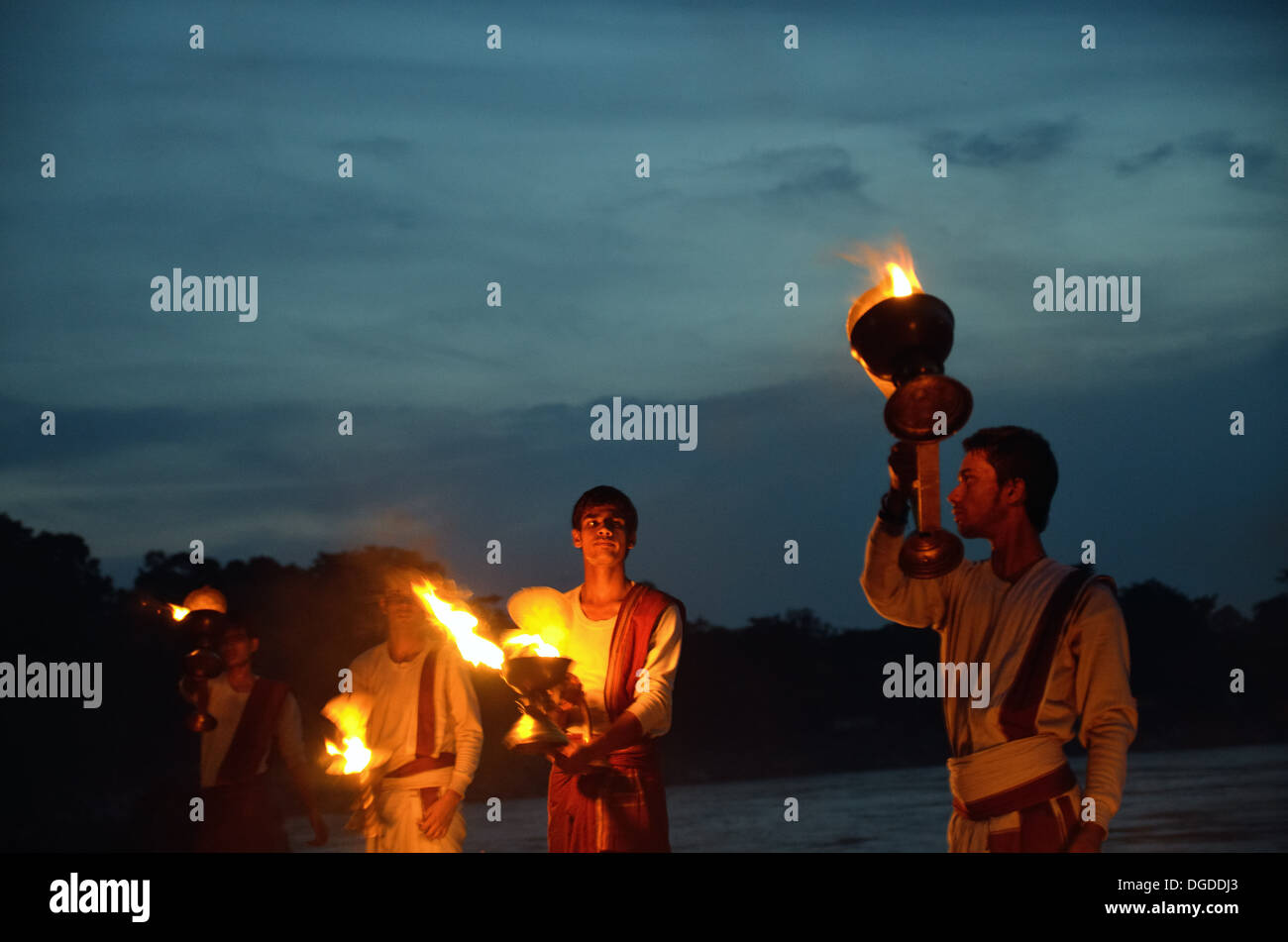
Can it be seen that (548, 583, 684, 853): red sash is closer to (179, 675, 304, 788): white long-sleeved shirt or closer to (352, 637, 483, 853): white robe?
(352, 637, 483, 853): white robe

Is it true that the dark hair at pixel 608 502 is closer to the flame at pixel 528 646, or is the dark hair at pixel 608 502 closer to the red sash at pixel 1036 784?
the flame at pixel 528 646

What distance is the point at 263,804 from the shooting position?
5852 mm

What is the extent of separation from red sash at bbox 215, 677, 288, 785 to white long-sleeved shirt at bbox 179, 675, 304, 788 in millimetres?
19

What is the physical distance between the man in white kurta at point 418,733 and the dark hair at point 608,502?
825mm

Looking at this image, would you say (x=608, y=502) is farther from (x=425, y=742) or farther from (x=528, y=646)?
(x=425, y=742)

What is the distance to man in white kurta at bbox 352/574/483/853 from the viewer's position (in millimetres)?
5043

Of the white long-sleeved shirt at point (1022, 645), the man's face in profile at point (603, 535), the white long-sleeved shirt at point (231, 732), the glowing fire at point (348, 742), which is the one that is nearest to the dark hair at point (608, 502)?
the man's face in profile at point (603, 535)

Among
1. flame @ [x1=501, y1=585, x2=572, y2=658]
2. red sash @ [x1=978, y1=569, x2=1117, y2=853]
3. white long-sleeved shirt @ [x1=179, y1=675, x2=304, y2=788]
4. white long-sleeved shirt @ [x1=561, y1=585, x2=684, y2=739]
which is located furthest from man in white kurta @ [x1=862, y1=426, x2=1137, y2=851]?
white long-sleeved shirt @ [x1=179, y1=675, x2=304, y2=788]

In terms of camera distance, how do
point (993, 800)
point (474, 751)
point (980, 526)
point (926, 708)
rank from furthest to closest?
point (926, 708), point (474, 751), point (980, 526), point (993, 800)

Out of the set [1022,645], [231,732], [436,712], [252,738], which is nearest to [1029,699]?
[1022,645]

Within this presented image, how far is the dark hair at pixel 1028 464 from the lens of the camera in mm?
4102
